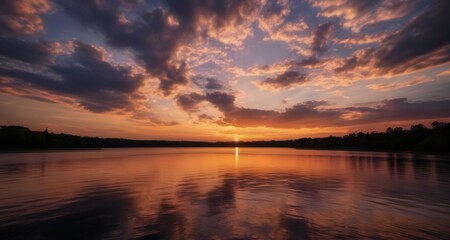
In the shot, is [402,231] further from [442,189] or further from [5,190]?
[5,190]

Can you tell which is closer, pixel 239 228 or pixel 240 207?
pixel 239 228

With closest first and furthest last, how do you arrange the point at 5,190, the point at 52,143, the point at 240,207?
the point at 240,207 < the point at 5,190 < the point at 52,143

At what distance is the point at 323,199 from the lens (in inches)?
806

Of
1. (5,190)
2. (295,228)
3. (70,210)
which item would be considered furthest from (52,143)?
(295,228)

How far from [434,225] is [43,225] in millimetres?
20875

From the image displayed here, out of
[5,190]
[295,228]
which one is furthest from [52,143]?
[295,228]

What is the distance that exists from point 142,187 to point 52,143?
551ft

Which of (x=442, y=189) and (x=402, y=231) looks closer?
(x=402, y=231)

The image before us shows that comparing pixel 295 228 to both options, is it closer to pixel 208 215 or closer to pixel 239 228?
pixel 239 228

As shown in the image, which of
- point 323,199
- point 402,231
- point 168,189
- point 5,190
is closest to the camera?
point 402,231

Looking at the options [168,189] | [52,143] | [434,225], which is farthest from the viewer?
[52,143]

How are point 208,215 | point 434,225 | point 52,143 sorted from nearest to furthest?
point 434,225, point 208,215, point 52,143

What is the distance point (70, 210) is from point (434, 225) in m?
21.6

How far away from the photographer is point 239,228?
13.2m
